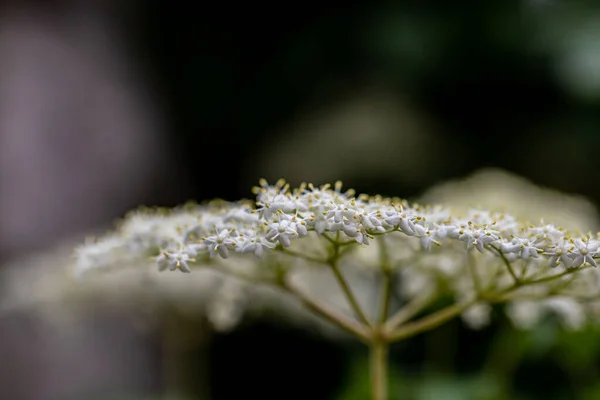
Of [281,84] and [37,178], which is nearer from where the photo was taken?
[37,178]

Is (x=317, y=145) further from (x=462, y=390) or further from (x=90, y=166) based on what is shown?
(x=462, y=390)

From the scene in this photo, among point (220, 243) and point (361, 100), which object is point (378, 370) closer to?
point (220, 243)

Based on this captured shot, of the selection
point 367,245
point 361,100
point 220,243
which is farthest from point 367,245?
point 361,100

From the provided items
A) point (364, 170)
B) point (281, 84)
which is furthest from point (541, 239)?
point (281, 84)

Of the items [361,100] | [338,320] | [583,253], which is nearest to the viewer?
[583,253]

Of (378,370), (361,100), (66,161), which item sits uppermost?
(361,100)
